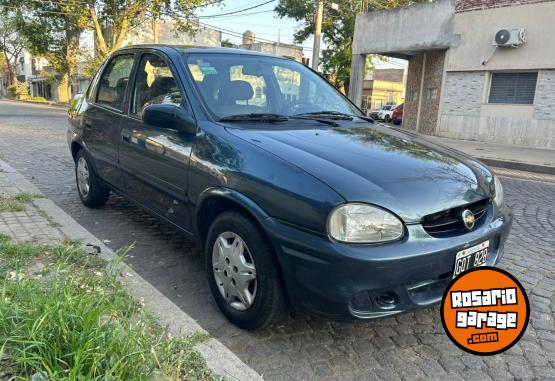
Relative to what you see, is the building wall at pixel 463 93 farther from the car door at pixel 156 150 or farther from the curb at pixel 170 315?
the curb at pixel 170 315

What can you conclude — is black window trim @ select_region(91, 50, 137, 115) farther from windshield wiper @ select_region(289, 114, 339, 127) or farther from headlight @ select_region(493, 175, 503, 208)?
headlight @ select_region(493, 175, 503, 208)

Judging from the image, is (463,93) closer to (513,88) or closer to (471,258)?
(513,88)

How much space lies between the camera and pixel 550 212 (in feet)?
19.1

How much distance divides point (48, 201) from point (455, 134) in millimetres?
15284

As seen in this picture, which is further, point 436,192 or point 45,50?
point 45,50

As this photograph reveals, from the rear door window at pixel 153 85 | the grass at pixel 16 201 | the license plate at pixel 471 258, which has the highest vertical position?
the rear door window at pixel 153 85

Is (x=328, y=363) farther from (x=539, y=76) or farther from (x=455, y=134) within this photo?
(x=455, y=134)

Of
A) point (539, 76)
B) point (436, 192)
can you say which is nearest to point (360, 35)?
point (539, 76)

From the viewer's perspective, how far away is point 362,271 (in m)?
2.24

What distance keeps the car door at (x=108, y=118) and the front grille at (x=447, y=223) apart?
286 cm

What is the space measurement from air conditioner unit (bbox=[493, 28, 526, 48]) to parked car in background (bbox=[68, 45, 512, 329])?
13155mm

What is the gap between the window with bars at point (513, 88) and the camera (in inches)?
589

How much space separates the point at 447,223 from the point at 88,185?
394 cm

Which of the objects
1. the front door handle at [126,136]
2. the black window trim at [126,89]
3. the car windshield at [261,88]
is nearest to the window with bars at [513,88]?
the car windshield at [261,88]
